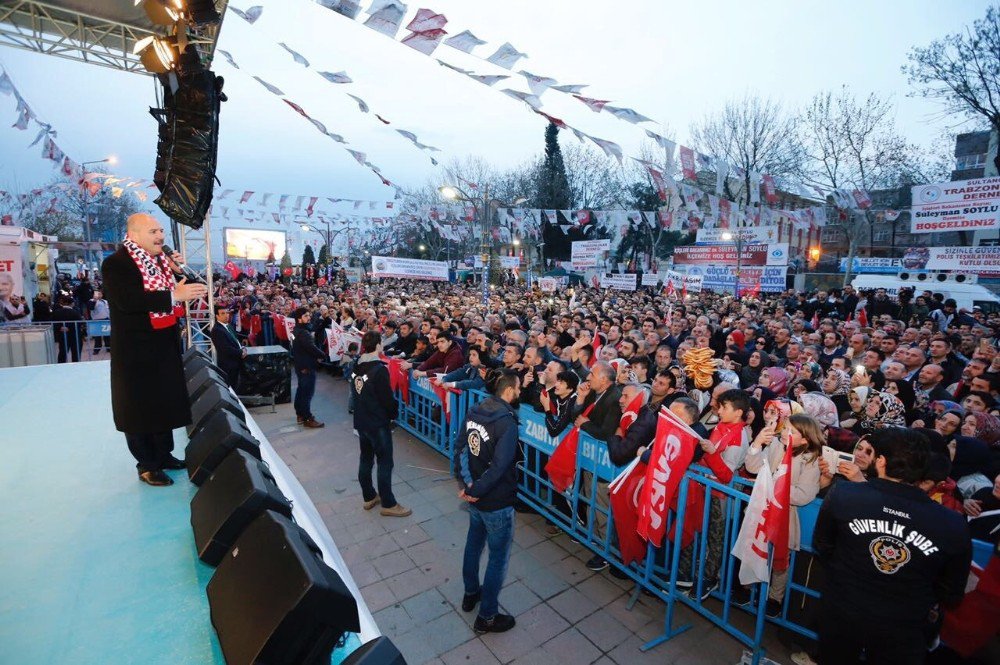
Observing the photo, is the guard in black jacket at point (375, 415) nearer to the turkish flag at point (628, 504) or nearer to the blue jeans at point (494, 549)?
the blue jeans at point (494, 549)

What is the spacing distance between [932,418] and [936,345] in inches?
112

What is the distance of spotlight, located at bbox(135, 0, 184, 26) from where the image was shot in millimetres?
3723

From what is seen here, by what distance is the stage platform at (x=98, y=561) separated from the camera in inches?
73.3

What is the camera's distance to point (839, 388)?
584cm

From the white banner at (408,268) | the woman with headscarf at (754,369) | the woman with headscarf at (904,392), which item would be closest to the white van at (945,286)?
the woman with headscarf at (754,369)

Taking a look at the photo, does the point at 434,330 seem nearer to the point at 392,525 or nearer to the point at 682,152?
the point at 392,525

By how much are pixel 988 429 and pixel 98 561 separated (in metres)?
6.70

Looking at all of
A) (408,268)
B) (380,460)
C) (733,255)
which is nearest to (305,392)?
(380,460)

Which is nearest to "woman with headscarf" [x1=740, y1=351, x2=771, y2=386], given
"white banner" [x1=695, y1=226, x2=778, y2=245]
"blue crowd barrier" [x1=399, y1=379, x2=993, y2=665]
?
"blue crowd barrier" [x1=399, y1=379, x2=993, y2=665]

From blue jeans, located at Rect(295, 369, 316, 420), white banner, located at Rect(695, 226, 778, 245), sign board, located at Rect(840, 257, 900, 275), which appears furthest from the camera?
sign board, located at Rect(840, 257, 900, 275)

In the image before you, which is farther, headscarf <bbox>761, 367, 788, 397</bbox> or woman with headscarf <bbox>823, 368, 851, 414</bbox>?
headscarf <bbox>761, 367, 788, 397</bbox>

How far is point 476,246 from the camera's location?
45.1 meters

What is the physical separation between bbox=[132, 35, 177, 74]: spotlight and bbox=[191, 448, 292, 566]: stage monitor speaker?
3.68 metres

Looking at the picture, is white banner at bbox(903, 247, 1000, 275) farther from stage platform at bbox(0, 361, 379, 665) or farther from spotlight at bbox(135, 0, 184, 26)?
spotlight at bbox(135, 0, 184, 26)
